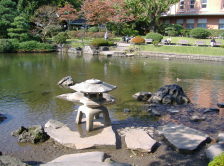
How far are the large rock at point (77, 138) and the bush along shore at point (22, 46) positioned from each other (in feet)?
79.0

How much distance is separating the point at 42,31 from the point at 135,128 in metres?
29.0

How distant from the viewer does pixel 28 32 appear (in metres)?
33.8

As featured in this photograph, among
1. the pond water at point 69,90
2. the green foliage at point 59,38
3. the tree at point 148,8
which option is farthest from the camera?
the tree at point 148,8

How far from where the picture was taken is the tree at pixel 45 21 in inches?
1364

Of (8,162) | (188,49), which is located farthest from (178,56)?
(8,162)

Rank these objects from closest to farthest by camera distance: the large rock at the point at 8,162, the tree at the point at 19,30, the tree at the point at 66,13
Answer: the large rock at the point at 8,162 < the tree at the point at 19,30 < the tree at the point at 66,13

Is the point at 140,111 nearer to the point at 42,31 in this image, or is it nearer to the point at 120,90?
the point at 120,90

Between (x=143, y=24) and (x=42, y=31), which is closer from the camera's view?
(x=42, y=31)

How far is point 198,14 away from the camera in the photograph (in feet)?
131

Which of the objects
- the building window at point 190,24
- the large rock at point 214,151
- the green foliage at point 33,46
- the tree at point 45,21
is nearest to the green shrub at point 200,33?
the building window at point 190,24

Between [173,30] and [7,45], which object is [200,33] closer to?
[173,30]

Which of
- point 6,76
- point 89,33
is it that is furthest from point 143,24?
point 6,76

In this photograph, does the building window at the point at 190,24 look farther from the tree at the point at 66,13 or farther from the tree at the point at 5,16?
the tree at the point at 5,16

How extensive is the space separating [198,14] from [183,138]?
3606 cm
